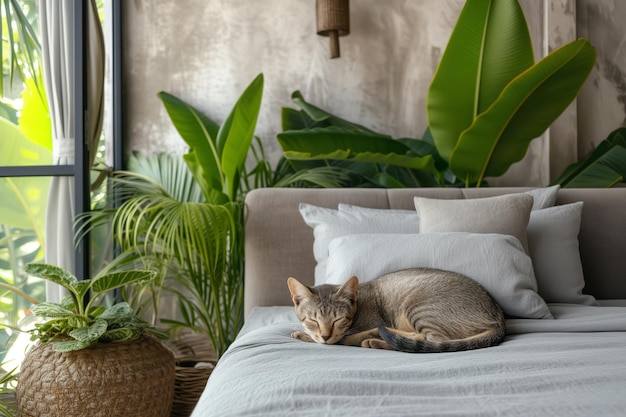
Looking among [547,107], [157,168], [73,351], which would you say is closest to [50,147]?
[157,168]

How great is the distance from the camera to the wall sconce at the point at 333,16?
11.4ft

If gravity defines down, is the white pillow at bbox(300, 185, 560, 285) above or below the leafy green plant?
above

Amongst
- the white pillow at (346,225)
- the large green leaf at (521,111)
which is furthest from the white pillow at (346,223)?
the large green leaf at (521,111)

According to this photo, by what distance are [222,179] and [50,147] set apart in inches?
30.2

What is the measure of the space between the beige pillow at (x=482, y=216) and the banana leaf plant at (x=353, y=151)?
0.65 metres

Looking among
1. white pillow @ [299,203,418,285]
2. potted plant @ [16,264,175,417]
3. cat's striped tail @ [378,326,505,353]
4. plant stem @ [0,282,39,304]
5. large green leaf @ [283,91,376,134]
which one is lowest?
potted plant @ [16,264,175,417]

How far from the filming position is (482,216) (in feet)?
7.63

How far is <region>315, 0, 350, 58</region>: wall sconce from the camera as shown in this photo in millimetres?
3486

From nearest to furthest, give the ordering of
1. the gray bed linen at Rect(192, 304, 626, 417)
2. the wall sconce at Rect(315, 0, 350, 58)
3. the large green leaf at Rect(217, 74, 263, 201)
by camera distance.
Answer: the gray bed linen at Rect(192, 304, 626, 417), the large green leaf at Rect(217, 74, 263, 201), the wall sconce at Rect(315, 0, 350, 58)

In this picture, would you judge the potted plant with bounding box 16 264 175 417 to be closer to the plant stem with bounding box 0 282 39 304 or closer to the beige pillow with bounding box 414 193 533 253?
the plant stem with bounding box 0 282 39 304

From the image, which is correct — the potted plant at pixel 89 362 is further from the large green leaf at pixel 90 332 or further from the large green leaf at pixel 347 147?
the large green leaf at pixel 347 147

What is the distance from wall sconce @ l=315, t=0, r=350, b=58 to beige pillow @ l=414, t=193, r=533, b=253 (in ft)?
4.75

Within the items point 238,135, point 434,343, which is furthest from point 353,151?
point 434,343

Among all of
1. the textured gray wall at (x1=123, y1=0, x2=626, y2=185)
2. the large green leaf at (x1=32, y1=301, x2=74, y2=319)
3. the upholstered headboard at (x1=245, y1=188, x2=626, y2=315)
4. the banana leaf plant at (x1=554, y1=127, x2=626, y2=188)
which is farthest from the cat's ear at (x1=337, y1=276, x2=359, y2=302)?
the textured gray wall at (x1=123, y1=0, x2=626, y2=185)
